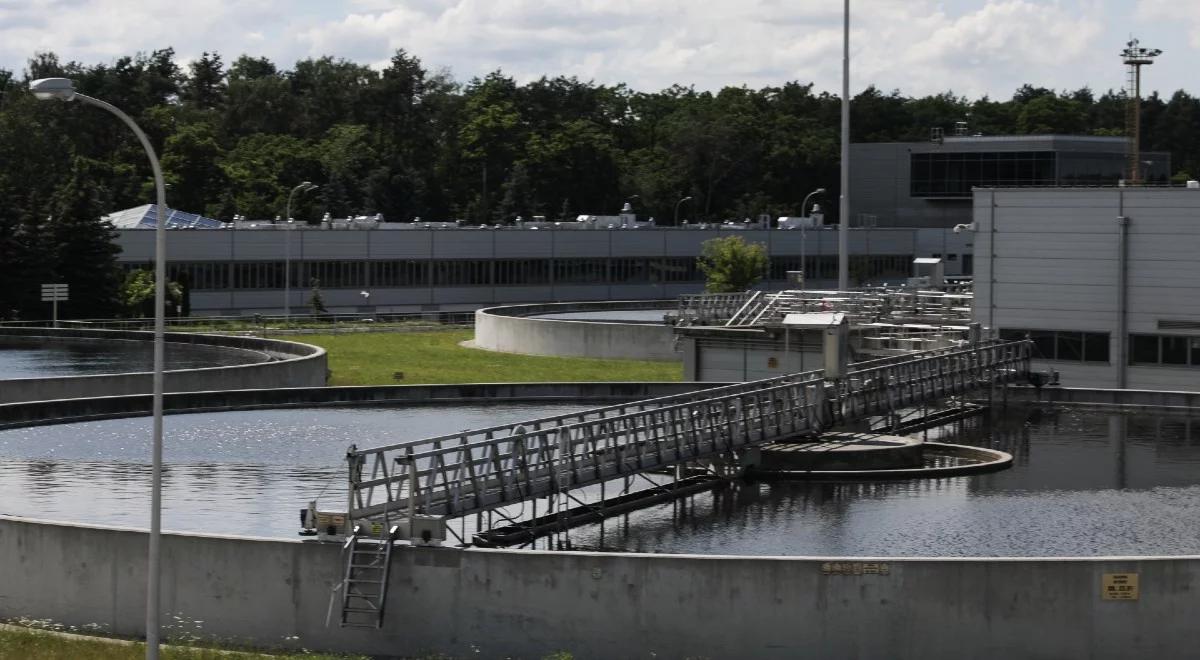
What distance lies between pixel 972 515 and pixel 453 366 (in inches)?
1600

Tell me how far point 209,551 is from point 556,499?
7.41m

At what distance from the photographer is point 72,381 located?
161 feet

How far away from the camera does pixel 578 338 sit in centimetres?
7412

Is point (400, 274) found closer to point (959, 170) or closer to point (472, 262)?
point (472, 262)

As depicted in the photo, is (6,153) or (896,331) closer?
(896,331)

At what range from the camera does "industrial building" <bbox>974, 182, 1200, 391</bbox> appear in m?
51.5

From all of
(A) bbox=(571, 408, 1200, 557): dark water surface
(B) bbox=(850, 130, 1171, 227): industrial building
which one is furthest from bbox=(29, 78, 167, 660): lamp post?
(B) bbox=(850, 130, 1171, 227): industrial building

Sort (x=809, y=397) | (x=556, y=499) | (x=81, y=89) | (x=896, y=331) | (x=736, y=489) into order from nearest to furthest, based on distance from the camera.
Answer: (x=556, y=499) → (x=736, y=489) → (x=809, y=397) → (x=896, y=331) → (x=81, y=89)

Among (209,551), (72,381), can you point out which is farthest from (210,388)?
(209,551)

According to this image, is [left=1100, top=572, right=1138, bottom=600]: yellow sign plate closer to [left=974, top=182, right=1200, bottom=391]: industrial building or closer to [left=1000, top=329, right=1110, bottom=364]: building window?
[left=974, top=182, right=1200, bottom=391]: industrial building

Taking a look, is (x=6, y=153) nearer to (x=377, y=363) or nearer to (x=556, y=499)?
(x=377, y=363)

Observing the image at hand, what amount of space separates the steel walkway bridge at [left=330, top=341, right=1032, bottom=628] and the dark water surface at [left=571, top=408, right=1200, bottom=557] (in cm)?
101

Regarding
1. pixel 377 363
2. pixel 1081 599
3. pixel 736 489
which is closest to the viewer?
pixel 1081 599

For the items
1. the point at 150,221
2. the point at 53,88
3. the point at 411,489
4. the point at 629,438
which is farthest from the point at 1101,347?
the point at 150,221
